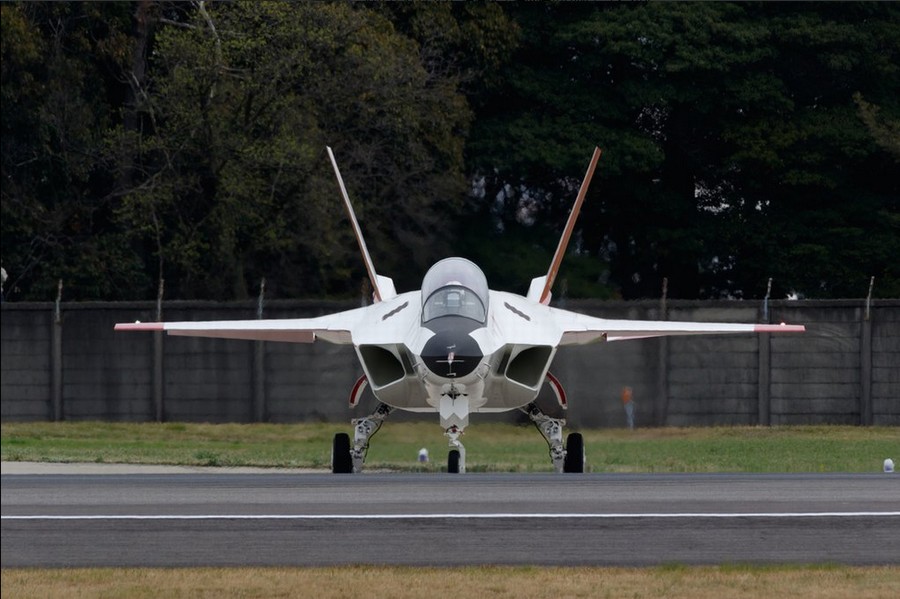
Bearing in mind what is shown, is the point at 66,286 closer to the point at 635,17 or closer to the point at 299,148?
the point at 299,148

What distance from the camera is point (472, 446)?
2147cm

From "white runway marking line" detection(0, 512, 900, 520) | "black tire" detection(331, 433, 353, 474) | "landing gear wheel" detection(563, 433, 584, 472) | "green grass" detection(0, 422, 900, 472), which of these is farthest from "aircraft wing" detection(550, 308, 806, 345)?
"white runway marking line" detection(0, 512, 900, 520)

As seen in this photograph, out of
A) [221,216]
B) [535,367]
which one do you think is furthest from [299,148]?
[535,367]

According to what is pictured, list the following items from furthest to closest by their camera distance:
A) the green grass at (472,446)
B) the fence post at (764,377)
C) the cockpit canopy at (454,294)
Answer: the fence post at (764,377), the green grass at (472,446), the cockpit canopy at (454,294)

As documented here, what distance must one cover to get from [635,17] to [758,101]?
3.29 m

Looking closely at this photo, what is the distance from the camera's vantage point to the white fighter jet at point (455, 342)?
18.1m

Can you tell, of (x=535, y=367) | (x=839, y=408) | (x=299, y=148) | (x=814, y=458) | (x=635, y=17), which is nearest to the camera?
(x=535, y=367)

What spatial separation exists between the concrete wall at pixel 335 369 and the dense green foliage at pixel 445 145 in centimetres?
371

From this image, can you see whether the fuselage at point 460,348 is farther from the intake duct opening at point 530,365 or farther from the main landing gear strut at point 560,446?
the main landing gear strut at point 560,446

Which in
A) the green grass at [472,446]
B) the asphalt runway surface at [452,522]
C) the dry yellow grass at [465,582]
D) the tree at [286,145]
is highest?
the tree at [286,145]

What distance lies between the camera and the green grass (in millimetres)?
21328

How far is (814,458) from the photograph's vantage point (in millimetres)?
21953

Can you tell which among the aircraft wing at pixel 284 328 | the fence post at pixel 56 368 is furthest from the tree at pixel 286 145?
the aircraft wing at pixel 284 328

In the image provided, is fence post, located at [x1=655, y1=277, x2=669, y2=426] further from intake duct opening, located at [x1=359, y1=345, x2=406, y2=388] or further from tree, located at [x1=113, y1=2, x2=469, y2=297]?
intake duct opening, located at [x1=359, y1=345, x2=406, y2=388]
